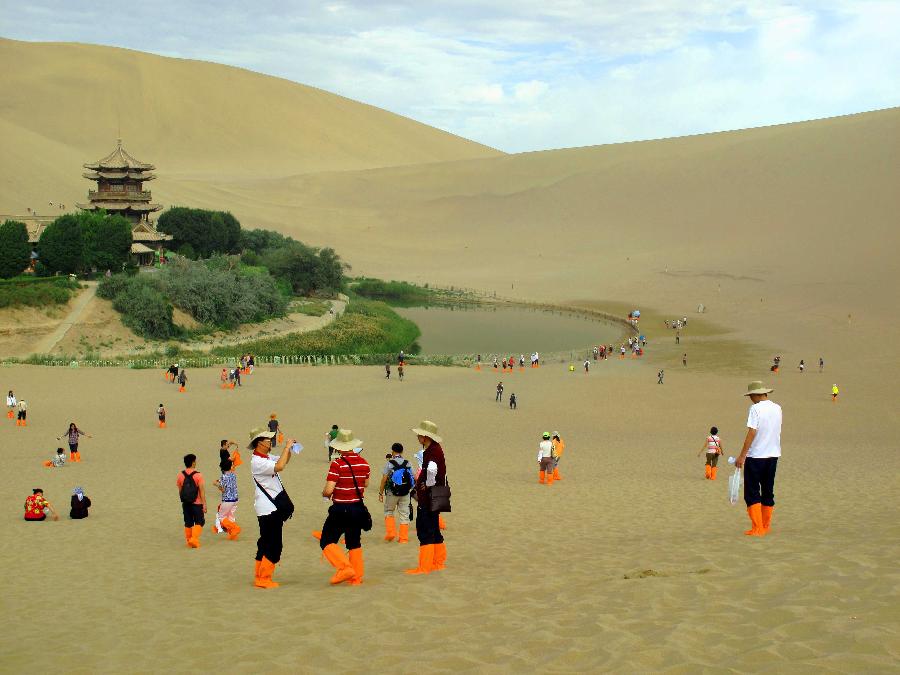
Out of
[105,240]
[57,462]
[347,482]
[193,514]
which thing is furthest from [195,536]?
[105,240]

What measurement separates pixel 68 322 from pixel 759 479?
37634 mm

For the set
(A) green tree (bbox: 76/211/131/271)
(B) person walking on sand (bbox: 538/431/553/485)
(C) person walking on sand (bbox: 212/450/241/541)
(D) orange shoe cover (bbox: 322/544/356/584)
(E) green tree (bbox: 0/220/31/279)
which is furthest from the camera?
(A) green tree (bbox: 76/211/131/271)

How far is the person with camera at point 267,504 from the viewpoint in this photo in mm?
8609

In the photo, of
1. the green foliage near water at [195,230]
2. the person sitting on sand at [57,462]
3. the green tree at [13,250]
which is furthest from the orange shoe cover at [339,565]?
the green foliage near water at [195,230]

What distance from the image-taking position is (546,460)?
16.4m

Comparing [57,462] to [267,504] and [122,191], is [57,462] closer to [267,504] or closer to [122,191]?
[267,504]

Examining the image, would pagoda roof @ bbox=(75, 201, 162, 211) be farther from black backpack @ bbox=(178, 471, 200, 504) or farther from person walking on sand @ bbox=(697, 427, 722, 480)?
black backpack @ bbox=(178, 471, 200, 504)

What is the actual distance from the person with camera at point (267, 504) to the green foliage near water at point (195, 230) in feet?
178

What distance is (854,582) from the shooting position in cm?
735

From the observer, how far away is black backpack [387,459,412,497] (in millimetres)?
10703

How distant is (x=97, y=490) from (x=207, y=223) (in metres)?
49.8

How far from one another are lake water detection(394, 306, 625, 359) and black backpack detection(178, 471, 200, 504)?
1315 inches

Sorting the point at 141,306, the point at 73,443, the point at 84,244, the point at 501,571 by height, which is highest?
the point at 84,244

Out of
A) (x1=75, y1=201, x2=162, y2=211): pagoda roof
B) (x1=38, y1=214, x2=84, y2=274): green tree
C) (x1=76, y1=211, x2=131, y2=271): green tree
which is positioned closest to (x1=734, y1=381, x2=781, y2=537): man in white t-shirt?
(x1=38, y1=214, x2=84, y2=274): green tree
